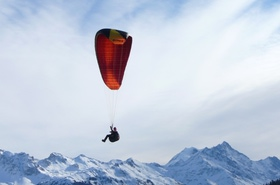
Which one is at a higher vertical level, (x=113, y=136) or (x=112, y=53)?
(x=112, y=53)

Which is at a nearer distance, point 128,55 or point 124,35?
Result: point 124,35

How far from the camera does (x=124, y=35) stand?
130 feet

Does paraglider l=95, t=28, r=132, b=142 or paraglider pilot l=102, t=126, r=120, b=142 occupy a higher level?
paraglider l=95, t=28, r=132, b=142

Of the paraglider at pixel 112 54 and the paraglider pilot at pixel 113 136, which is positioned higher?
the paraglider at pixel 112 54

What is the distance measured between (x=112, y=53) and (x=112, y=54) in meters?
0.10

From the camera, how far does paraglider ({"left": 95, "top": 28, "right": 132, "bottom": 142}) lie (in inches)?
1559

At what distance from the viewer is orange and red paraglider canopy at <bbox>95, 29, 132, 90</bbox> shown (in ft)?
130

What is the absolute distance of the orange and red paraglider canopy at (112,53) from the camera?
39.6 metres

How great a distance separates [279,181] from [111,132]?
169152 millimetres

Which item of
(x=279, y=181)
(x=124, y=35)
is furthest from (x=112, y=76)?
(x=279, y=181)

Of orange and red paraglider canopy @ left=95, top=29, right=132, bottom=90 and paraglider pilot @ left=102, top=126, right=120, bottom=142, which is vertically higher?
orange and red paraglider canopy @ left=95, top=29, right=132, bottom=90

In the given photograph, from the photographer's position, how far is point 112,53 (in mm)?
41812

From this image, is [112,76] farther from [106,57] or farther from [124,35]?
[124,35]

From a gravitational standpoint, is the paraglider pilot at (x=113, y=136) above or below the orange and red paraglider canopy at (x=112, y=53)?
below
